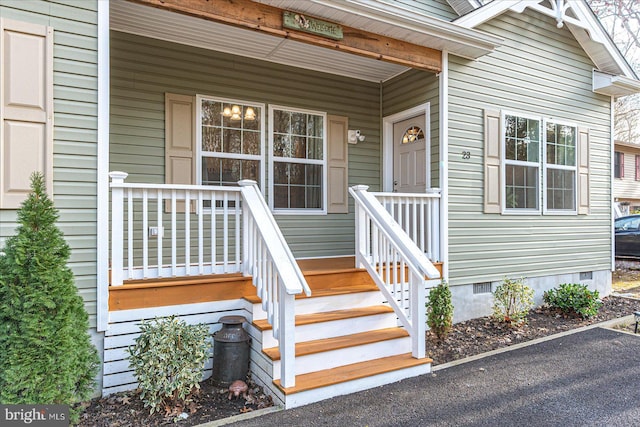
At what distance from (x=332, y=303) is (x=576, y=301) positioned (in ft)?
12.1

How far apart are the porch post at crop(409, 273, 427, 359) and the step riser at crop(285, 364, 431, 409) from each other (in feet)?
0.49

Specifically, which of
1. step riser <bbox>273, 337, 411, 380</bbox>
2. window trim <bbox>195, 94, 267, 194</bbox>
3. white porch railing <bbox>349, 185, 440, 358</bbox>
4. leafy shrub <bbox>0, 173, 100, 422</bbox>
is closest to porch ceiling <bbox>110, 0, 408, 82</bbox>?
window trim <bbox>195, 94, 267, 194</bbox>

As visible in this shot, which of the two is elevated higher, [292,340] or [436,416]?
[292,340]

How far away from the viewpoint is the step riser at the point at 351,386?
299 cm

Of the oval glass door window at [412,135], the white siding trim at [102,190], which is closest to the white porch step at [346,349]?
the white siding trim at [102,190]

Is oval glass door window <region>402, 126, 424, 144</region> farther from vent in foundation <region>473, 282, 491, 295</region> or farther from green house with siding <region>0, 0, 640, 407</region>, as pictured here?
vent in foundation <region>473, 282, 491, 295</region>

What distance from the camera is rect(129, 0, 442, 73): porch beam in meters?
3.59

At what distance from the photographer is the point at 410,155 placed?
5.78 meters

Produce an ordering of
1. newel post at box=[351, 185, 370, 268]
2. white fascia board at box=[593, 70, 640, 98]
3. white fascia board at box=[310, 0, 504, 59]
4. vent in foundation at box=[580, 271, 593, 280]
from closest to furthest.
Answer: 1. white fascia board at box=[310, 0, 504, 59]
2. newel post at box=[351, 185, 370, 268]
3. white fascia board at box=[593, 70, 640, 98]
4. vent in foundation at box=[580, 271, 593, 280]

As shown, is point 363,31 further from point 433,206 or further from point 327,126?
point 433,206

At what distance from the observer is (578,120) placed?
21.2 ft

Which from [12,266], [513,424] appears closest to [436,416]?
[513,424]

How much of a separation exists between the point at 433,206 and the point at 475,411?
2586 millimetres

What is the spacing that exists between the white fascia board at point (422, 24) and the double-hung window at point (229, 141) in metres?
1.81
